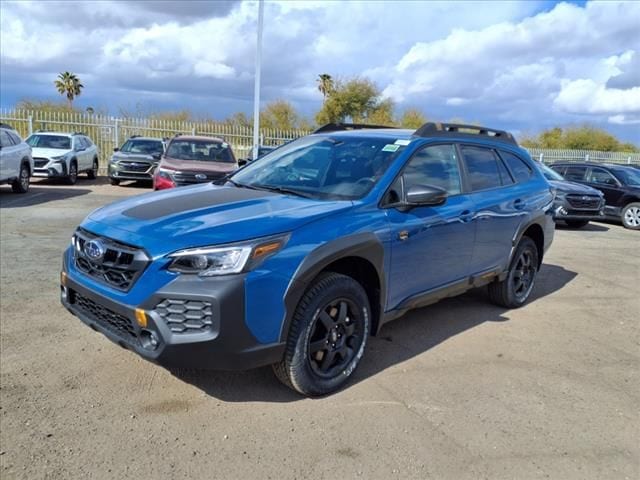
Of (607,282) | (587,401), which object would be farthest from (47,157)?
(587,401)

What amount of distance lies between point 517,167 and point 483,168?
843 mm

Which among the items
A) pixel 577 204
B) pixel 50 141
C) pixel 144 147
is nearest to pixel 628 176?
pixel 577 204

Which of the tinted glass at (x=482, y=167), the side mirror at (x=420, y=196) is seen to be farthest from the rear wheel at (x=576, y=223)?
the side mirror at (x=420, y=196)

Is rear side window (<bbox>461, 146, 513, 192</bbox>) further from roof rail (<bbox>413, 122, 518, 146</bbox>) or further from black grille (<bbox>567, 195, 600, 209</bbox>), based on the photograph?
black grille (<bbox>567, 195, 600, 209</bbox>)

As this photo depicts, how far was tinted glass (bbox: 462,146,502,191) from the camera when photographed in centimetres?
495

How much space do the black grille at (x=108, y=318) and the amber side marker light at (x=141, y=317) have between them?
0.10 meters

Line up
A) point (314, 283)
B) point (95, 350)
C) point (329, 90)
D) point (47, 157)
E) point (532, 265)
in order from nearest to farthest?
point (314, 283) → point (95, 350) → point (532, 265) → point (47, 157) → point (329, 90)

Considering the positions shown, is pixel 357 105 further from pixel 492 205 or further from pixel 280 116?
pixel 492 205

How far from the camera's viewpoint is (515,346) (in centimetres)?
Answer: 482

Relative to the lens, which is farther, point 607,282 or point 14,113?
point 14,113

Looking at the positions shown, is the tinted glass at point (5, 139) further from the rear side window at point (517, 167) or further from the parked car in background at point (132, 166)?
the rear side window at point (517, 167)

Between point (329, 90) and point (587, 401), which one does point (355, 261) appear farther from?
→ point (329, 90)

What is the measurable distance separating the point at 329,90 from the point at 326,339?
1937 inches

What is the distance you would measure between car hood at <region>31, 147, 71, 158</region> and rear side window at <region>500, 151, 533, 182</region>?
14.7 metres
